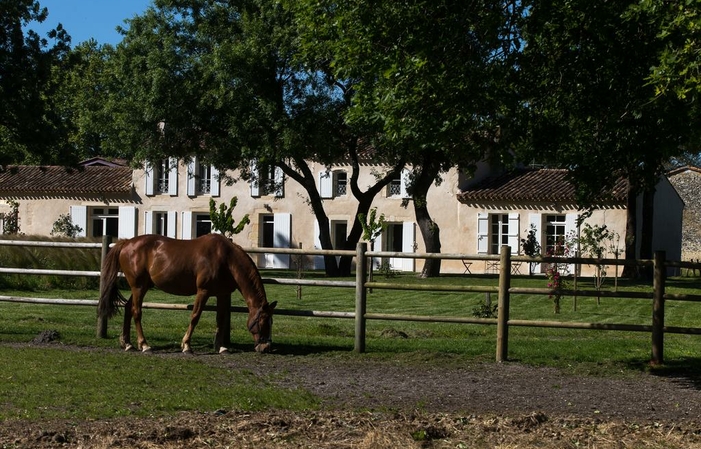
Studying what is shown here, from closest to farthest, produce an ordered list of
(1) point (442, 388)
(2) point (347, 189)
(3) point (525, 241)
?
1. (1) point (442, 388)
2. (3) point (525, 241)
3. (2) point (347, 189)

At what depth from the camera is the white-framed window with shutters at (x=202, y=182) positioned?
46.5 metres

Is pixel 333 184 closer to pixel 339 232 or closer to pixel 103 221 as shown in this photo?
pixel 339 232

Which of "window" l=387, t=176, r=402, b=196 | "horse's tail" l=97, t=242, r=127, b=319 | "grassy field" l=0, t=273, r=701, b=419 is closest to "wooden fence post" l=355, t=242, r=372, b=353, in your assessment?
"grassy field" l=0, t=273, r=701, b=419

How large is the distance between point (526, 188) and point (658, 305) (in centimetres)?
3004

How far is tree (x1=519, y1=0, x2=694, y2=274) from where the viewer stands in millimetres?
10547

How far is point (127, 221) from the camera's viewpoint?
Result: 48.0 meters

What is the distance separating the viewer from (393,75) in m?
10.6

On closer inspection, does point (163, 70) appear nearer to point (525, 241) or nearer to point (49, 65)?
point (49, 65)

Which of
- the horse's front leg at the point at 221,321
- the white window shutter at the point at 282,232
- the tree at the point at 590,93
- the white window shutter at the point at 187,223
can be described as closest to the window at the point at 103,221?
the white window shutter at the point at 187,223

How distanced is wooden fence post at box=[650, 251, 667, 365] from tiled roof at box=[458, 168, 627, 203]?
92.0 ft

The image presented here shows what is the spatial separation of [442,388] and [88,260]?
1856 centimetres

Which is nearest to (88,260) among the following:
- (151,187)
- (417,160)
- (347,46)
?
(417,160)

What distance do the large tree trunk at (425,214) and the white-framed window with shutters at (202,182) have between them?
1294cm

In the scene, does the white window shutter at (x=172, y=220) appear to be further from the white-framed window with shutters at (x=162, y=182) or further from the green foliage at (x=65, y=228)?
the green foliage at (x=65, y=228)
